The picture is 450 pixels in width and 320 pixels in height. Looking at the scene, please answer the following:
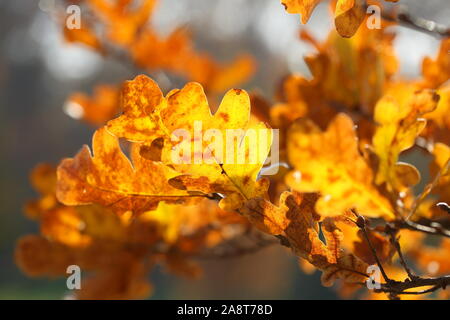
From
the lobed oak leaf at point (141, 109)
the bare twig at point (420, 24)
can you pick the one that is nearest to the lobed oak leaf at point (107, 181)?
the lobed oak leaf at point (141, 109)

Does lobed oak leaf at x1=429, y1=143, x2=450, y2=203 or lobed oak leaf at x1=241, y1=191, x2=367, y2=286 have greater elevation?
lobed oak leaf at x1=429, y1=143, x2=450, y2=203

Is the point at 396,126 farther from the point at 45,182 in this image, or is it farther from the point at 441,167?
the point at 45,182

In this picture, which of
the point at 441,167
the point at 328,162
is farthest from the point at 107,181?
the point at 441,167

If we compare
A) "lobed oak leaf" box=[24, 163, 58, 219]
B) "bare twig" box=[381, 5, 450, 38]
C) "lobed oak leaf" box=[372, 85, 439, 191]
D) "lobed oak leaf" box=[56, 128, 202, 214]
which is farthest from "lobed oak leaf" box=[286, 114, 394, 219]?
"lobed oak leaf" box=[24, 163, 58, 219]

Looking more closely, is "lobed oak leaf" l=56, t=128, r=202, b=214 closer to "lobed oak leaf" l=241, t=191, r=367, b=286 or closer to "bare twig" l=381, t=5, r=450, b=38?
"lobed oak leaf" l=241, t=191, r=367, b=286

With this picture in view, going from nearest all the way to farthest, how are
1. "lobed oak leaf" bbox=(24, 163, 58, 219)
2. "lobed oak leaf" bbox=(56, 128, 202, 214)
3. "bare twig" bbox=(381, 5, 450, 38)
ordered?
"lobed oak leaf" bbox=(56, 128, 202, 214)
"bare twig" bbox=(381, 5, 450, 38)
"lobed oak leaf" bbox=(24, 163, 58, 219)

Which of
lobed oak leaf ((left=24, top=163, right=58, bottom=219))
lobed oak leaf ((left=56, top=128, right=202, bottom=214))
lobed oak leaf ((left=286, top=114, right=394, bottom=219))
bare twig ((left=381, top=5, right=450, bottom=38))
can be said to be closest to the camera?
lobed oak leaf ((left=286, top=114, right=394, bottom=219))
